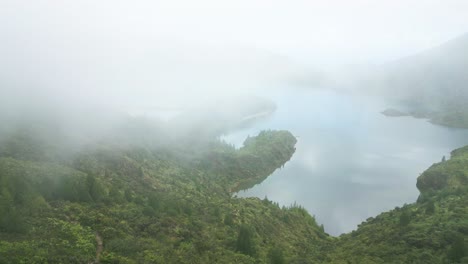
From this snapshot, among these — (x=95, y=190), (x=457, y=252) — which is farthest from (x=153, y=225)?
(x=457, y=252)

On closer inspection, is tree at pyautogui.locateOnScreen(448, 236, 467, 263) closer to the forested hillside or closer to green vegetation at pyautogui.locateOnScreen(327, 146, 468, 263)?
green vegetation at pyautogui.locateOnScreen(327, 146, 468, 263)

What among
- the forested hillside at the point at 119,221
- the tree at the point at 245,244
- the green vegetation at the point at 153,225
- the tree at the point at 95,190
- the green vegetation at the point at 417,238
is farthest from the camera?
the tree at the point at 95,190

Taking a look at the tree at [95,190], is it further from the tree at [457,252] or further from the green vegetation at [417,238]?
the tree at [457,252]

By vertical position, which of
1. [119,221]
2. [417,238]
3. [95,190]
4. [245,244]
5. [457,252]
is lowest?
[119,221]

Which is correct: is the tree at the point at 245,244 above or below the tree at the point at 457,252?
below

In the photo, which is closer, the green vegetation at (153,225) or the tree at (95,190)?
the green vegetation at (153,225)

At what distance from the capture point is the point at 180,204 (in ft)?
261

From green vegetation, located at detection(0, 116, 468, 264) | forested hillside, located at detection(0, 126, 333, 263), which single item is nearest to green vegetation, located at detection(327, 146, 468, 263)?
green vegetation, located at detection(0, 116, 468, 264)

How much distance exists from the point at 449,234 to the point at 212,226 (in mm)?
42380

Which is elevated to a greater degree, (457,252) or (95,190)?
(95,190)

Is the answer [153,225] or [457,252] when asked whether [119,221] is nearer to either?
[153,225]

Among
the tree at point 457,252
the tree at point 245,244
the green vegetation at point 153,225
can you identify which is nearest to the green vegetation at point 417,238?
the tree at point 457,252

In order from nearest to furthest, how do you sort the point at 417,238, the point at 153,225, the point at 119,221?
1. the point at 119,221
2. the point at 153,225
3. the point at 417,238

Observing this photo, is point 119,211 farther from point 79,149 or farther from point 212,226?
point 79,149
